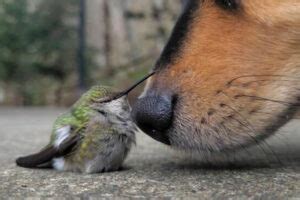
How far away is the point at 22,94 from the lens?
9.59 m

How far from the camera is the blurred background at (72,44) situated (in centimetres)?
940

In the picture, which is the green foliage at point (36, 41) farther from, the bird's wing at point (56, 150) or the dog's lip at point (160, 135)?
the dog's lip at point (160, 135)

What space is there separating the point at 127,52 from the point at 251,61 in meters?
8.35

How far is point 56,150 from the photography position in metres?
2.10

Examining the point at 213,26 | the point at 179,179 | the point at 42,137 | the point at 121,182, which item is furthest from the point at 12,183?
the point at 42,137

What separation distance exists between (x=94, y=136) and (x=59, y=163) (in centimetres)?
19

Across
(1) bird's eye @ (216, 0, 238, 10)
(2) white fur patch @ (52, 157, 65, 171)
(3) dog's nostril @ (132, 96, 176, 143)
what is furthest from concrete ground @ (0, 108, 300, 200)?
(1) bird's eye @ (216, 0, 238, 10)

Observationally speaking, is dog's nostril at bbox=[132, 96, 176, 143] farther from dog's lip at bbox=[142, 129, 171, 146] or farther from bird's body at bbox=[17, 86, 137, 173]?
bird's body at bbox=[17, 86, 137, 173]

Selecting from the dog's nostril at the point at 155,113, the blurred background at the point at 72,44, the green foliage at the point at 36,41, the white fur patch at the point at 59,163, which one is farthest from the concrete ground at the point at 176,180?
the green foliage at the point at 36,41

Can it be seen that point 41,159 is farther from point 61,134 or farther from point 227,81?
point 227,81

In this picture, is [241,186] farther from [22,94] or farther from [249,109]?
[22,94]

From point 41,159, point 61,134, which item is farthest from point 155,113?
point 41,159

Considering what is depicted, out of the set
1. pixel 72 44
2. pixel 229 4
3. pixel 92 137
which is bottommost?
pixel 92 137

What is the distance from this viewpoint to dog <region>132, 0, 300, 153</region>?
1.85 meters
